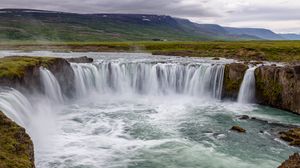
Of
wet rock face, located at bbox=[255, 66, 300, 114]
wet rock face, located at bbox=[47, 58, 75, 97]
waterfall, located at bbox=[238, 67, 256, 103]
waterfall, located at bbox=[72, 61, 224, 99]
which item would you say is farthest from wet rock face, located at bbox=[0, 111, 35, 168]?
waterfall, located at bbox=[238, 67, 256, 103]

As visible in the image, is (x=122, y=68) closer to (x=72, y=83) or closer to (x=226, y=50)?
(x=72, y=83)

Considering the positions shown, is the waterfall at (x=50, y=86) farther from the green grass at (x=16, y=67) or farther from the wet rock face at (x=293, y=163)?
the wet rock face at (x=293, y=163)

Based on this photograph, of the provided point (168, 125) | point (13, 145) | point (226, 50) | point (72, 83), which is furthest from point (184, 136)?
point (226, 50)

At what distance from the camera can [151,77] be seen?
45531 mm

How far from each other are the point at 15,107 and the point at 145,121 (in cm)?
1133

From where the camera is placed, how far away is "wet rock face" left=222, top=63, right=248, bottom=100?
130 feet

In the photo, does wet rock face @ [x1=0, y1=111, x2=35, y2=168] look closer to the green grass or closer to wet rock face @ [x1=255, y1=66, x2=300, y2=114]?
the green grass

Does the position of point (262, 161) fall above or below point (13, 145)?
below

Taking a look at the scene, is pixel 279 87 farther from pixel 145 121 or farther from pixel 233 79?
pixel 145 121

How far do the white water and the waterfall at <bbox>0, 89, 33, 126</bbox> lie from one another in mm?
106

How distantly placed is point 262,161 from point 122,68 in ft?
95.0

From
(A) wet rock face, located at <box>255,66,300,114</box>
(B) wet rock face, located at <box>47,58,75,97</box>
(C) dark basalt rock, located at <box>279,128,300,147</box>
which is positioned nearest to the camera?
(C) dark basalt rock, located at <box>279,128,300,147</box>

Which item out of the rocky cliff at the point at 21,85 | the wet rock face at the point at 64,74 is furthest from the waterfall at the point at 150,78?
the rocky cliff at the point at 21,85

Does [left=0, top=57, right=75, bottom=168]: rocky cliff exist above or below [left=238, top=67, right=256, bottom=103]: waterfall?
above
